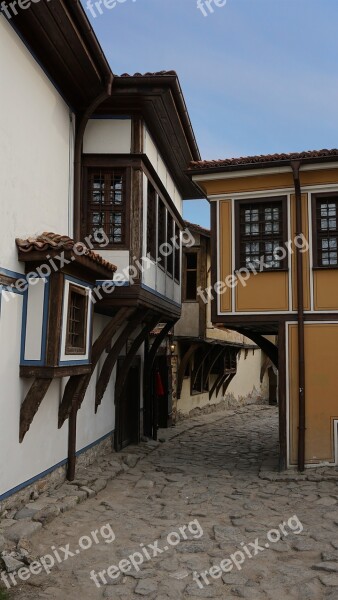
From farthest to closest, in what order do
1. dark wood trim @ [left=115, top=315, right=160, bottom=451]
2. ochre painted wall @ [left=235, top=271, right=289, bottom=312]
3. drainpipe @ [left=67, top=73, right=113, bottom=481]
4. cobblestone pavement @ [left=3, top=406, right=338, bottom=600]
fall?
dark wood trim @ [left=115, top=315, right=160, bottom=451] → ochre painted wall @ [left=235, top=271, right=289, bottom=312] → drainpipe @ [left=67, top=73, right=113, bottom=481] → cobblestone pavement @ [left=3, top=406, right=338, bottom=600]

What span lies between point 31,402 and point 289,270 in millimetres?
4923

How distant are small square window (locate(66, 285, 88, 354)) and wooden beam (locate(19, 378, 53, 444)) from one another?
0.71 m

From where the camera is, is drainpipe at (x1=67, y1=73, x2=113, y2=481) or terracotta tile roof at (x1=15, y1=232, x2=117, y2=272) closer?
terracotta tile roof at (x1=15, y1=232, x2=117, y2=272)

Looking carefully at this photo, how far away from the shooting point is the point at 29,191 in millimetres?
6461

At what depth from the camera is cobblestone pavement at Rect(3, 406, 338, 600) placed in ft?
15.6

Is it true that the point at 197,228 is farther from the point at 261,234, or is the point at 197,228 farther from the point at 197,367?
the point at 261,234

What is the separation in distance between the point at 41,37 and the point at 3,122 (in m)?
1.43

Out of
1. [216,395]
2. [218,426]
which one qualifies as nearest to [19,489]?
[218,426]

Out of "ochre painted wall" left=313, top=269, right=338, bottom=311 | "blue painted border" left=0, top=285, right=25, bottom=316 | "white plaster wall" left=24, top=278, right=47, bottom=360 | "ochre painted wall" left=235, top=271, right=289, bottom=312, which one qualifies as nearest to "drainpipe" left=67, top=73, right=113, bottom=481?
"white plaster wall" left=24, top=278, right=47, bottom=360

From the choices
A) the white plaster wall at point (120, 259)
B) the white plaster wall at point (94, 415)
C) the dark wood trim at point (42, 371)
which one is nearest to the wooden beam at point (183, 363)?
the white plaster wall at point (94, 415)

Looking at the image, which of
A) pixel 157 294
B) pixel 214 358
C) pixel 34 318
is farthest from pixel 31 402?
pixel 214 358

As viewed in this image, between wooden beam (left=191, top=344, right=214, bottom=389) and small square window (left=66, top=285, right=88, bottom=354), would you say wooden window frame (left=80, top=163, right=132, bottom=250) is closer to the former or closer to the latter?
small square window (left=66, top=285, right=88, bottom=354)

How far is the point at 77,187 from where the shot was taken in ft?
26.3

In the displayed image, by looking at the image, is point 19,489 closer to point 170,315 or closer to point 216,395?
point 170,315
